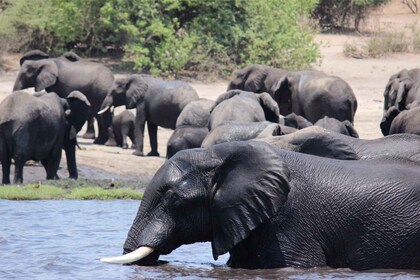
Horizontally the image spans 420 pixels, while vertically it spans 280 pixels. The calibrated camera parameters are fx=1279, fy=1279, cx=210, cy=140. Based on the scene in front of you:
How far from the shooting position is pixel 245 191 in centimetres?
Answer: 848

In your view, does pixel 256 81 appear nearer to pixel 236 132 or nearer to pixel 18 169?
pixel 18 169

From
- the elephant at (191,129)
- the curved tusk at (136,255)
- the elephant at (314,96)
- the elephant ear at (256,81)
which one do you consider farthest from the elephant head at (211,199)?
the elephant ear at (256,81)

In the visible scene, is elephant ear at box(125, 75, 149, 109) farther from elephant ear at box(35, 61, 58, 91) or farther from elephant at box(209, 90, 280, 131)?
elephant at box(209, 90, 280, 131)

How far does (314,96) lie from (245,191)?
14.1 m

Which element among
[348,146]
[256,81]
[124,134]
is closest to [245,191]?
[348,146]

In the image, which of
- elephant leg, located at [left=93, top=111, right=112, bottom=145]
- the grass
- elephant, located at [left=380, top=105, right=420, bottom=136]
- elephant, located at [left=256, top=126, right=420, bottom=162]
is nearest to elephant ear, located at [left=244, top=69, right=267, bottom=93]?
elephant leg, located at [left=93, top=111, right=112, bottom=145]

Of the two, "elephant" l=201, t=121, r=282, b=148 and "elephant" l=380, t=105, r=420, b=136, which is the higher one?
"elephant" l=201, t=121, r=282, b=148

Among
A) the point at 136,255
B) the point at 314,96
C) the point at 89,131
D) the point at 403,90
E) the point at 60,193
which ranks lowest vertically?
the point at 89,131

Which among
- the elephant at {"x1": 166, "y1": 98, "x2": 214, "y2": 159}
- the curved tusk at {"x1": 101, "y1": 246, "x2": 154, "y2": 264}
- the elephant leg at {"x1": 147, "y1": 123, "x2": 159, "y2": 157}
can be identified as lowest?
the elephant leg at {"x1": 147, "y1": 123, "x2": 159, "y2": 157}

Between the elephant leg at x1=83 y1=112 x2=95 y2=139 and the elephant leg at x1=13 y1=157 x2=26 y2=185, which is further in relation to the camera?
the elephant leg at x1=83 y1=112 x2=95 y2=139

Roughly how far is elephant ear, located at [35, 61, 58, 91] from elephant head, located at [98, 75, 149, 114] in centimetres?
148

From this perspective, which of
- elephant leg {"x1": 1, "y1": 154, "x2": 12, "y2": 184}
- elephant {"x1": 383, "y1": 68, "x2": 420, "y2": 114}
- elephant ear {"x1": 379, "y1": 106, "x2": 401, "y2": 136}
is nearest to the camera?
elephant ear {"x1": 379, "y1": 106, "x2": 401, "y2": 136}

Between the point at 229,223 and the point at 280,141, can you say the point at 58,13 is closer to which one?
the point at 280,141

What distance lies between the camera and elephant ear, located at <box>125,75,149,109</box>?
74.9ft
